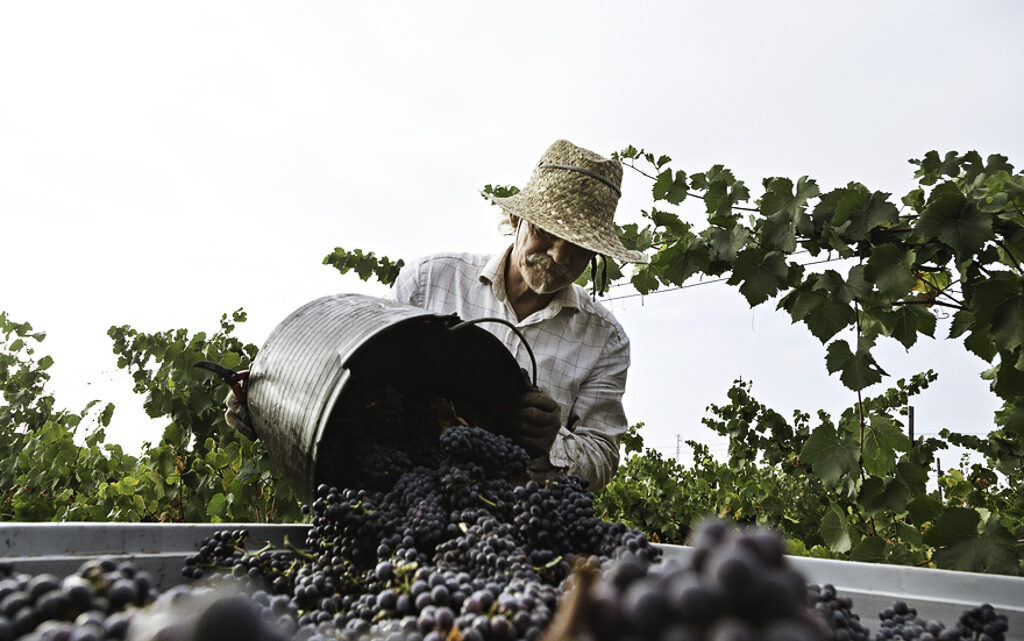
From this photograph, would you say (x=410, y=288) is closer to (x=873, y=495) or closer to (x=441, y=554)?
(x=873, y=495)

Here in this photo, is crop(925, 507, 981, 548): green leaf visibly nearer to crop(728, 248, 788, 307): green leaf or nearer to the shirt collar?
crop(728, 248, 788, 307): green leaf

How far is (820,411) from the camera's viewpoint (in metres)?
3.93

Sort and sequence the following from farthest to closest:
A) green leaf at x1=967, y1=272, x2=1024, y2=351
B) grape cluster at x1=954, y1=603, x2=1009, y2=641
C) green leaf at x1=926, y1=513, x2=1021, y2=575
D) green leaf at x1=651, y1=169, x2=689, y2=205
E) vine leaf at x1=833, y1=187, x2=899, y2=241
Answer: green leaf at x1=651, y1=169, x2=689, y2=205
vine leaf at x1=833, y1=187, x2=899, y2=241
green leaf at x1=967, y1=272, x2=1024, y2=351
green leaf at x1=926, y1=513, x2=1021, y2=575
grape cluster at x1=954, y1=603, x2=1009, y2=641

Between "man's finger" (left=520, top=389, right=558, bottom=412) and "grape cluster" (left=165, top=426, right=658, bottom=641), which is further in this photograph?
"man's finger" (left=520, top=389, right=558, bottom=412)

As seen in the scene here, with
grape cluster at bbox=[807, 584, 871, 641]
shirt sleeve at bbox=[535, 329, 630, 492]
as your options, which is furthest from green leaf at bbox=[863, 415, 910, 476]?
grape cluster at bbox=[807, 584, 871, 641]

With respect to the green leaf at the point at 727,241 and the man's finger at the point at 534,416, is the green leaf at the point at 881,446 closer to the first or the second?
the green leaf at the point at 727,241

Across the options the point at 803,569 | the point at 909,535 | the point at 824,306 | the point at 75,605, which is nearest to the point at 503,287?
the point at 824,306

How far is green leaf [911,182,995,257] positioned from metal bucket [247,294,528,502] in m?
1.13

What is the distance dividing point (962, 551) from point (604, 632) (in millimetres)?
1494

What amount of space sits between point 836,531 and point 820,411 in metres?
2.03

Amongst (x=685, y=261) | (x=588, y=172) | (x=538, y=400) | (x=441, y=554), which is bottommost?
(x=441, y=554)

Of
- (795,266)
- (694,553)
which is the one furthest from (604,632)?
(795,266)

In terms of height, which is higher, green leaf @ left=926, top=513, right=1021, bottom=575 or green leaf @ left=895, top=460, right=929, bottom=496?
green leaf @ left=895, top=460, right=929, bottom=496

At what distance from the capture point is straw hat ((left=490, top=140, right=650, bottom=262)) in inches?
95.1
